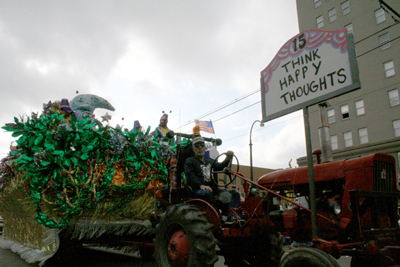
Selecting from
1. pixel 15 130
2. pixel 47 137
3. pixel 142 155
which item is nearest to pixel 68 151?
pixel 47 137

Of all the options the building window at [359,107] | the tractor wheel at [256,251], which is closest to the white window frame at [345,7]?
the building window at [359,107]

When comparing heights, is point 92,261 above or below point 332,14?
below

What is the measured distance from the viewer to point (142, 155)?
548cm

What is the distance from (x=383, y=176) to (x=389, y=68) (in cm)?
2379

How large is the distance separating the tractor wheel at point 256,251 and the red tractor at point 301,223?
13 mm

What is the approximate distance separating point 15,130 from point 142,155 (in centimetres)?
212

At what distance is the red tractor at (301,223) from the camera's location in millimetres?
2783

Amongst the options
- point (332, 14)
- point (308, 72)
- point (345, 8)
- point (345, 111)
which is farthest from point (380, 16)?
point (308, 72)

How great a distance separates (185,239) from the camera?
11.6ft

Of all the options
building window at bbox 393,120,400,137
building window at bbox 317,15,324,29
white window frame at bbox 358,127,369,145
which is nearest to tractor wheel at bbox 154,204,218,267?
building window at bbox 393,120,400,137

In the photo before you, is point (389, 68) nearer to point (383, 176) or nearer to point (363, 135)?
point (363, 135)

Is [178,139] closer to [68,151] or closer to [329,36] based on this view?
[68,151]

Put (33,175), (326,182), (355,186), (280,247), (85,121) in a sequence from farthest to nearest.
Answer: (85,121) < (33,175) < (280,247) < (326,182) < (355,186)

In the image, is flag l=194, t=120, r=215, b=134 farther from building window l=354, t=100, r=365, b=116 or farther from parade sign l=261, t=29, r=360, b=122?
building window l=354, t=100, r=365, b=116
